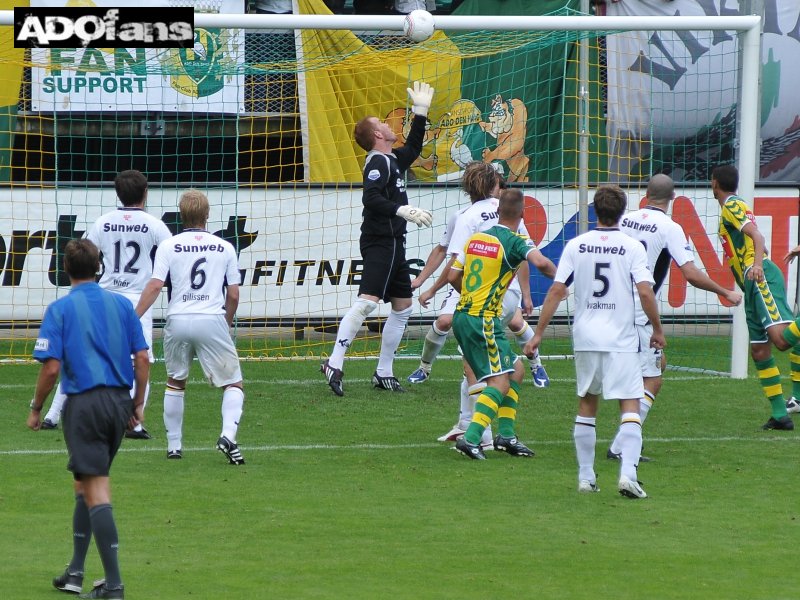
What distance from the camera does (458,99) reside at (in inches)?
648

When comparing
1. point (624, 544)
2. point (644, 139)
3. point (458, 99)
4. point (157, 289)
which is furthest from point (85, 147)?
point (624, 544)

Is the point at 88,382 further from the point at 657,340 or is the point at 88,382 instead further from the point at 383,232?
the point at 383,232

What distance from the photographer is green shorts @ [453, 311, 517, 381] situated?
27.6 ft

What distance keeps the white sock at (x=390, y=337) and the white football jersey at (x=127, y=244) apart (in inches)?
106

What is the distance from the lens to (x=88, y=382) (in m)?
5.46

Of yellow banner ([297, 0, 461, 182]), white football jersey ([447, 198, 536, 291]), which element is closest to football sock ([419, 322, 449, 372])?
white football jersey ([447, 198, 536, 291])

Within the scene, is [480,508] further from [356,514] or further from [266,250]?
[266,250]

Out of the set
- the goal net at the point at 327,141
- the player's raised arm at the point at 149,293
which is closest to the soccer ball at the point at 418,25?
the goal net at the point at 327,141

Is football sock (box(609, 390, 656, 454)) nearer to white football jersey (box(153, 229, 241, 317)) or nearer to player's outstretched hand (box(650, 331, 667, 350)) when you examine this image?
player's outstretched hand (box(650, 331, 667, 350))

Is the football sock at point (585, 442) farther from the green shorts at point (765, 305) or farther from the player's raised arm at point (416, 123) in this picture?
the player's raised arm at point (416, 123)

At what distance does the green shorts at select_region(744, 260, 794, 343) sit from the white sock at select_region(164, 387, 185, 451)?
4.63 meters

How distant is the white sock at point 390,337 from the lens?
37.6 ft

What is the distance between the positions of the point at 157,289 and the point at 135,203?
122 centimetres

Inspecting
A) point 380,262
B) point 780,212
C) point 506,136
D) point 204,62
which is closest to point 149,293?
point 380,262
